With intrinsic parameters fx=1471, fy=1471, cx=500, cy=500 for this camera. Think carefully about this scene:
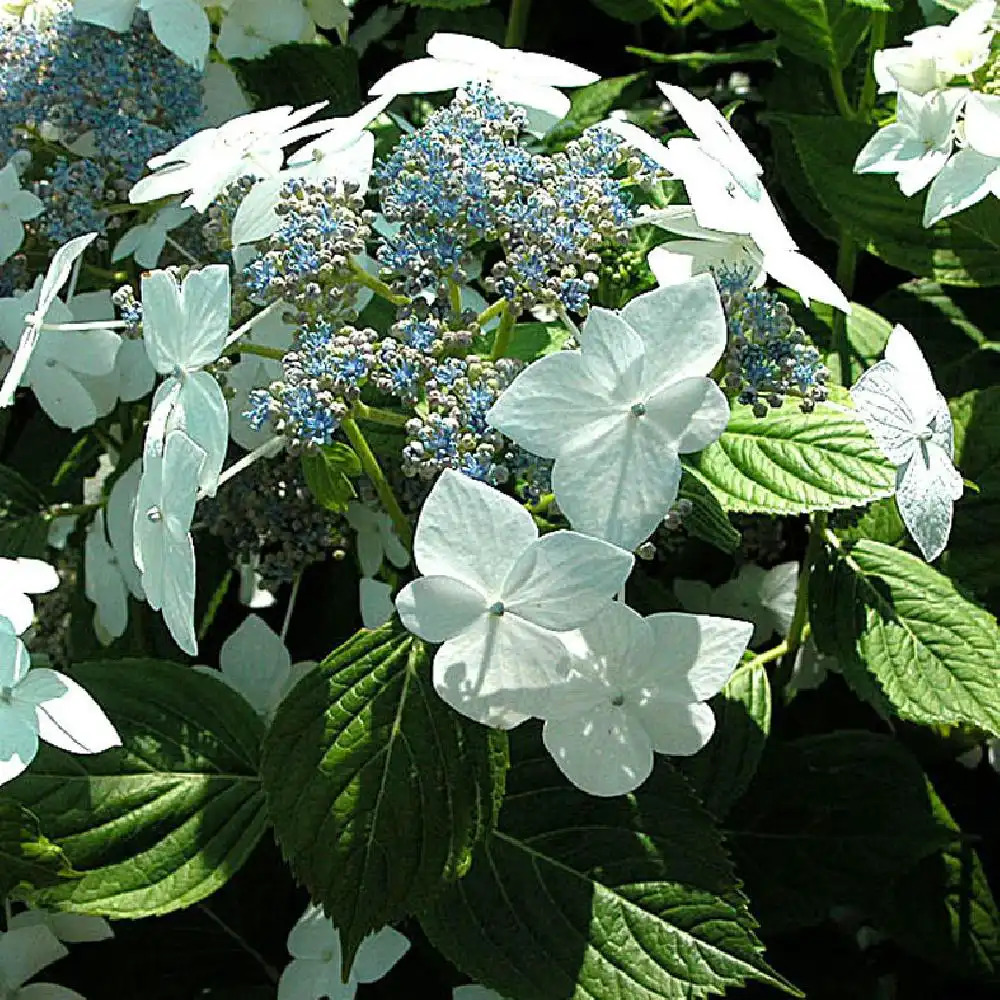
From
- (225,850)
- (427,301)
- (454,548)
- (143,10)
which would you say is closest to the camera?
(454,548)

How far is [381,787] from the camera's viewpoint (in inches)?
32.8

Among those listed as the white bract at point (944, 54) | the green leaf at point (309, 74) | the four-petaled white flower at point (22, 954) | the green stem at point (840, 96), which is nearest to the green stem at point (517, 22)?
the green leaf at point (309, 74)

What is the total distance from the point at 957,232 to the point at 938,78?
0.60 feet

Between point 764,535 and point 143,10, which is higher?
point 143,10

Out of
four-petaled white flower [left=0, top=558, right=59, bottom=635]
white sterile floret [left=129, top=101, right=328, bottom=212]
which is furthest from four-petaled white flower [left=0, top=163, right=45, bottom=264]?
four-petaled white flower [left=0, top=558, right=59, bottom=635]

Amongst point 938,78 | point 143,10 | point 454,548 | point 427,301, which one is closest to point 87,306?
point 143,10

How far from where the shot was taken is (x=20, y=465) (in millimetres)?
1352

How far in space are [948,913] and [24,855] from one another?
2.56 feet

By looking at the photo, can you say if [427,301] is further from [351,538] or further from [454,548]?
[351,538]

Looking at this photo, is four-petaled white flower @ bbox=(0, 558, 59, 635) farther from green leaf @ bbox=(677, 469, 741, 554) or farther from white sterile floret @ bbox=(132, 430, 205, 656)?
green leaf @ bbox=(677, 469, 741, 554)

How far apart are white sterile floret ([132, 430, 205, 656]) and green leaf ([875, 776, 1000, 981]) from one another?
703mm

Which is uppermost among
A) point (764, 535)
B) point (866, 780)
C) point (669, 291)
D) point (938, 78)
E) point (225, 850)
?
point (669, 291)

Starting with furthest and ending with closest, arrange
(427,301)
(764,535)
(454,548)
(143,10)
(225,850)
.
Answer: (764,535) < (143,10) < (225,850) < (427,301) < (454,548)

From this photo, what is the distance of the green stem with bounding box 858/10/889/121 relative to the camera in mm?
1214
